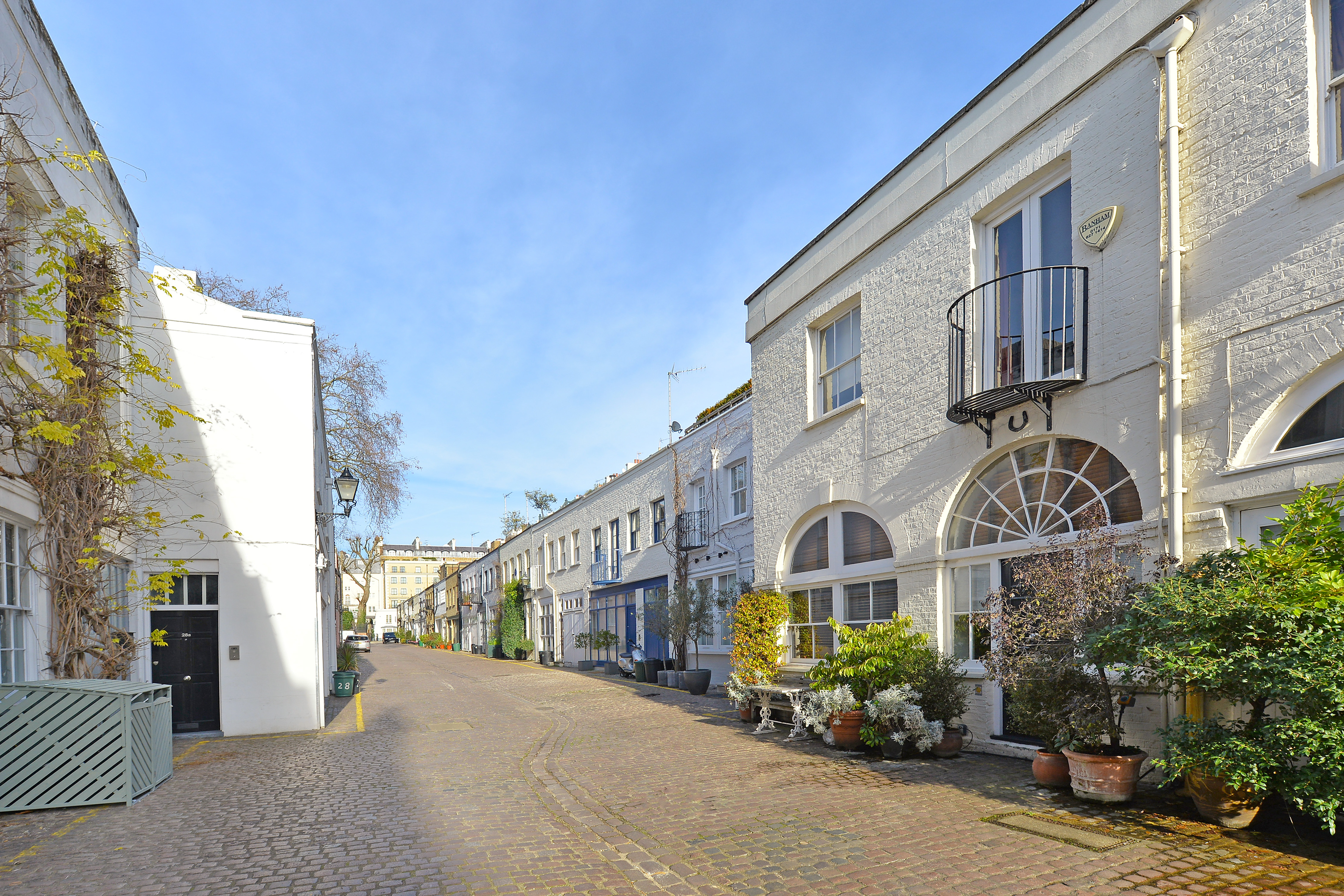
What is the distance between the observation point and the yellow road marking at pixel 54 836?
5922mm

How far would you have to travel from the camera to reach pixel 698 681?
1828cm

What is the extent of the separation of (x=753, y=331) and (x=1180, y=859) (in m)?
11.2

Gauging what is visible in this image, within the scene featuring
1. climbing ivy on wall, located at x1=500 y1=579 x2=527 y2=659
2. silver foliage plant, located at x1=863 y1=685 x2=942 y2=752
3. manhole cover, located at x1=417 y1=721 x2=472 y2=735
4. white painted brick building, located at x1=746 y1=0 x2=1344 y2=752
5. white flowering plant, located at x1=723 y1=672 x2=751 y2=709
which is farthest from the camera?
climbing ivy on wall, located at x1=500 y1=579 x2=527 y2=659

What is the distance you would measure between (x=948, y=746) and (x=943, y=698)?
483 millimetres

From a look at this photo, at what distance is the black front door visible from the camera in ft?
40.8

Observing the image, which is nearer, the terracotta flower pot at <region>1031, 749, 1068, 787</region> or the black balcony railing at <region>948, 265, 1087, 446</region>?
the terracotta flower pot at <region>1031, 749, 1068, 787</region>

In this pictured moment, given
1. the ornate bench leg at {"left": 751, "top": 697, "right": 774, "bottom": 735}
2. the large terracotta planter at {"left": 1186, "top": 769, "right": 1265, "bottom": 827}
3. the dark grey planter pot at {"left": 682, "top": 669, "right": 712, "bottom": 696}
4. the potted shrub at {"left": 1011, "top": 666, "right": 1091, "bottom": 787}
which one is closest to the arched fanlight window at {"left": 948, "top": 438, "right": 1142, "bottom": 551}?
the potted shrub at {"left": 1011, "top": 666, "right": 1091, "bottom": 787}

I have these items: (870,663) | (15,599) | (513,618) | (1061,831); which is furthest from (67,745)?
(513,618)

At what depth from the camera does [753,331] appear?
15422 mm

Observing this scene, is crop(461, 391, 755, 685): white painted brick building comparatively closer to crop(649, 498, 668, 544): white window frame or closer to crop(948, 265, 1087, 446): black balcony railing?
crop(649, 498, 668, 544): white window frame

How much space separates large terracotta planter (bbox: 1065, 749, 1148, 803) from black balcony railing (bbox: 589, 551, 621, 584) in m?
19.8

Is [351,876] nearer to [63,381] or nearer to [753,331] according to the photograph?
Result: [63,381]

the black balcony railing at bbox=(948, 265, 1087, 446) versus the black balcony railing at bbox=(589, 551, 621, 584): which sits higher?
the black balcony railing at bbox=(948, 265, 1087, 446)

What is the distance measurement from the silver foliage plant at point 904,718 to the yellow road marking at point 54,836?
7.37 m
